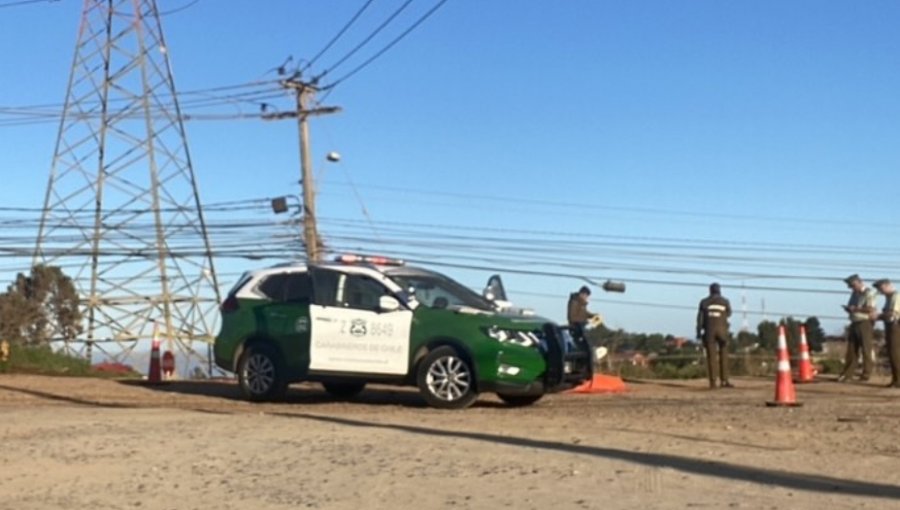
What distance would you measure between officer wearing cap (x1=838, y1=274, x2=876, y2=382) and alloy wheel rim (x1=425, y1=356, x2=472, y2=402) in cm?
709

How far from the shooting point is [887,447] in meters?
10.4

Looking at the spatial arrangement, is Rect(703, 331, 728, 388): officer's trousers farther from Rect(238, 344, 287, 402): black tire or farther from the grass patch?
the grass patch

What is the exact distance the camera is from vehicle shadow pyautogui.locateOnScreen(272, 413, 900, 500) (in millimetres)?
8469

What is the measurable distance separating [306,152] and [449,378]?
71.0 feet

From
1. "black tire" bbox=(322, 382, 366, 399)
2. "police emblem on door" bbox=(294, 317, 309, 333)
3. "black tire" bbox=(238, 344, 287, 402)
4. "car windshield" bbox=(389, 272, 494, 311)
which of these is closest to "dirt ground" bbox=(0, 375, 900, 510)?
"black tire" bbox=(238, 344, 287, 402)

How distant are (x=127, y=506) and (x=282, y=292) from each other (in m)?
8.56

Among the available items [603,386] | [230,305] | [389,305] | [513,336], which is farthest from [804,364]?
[230,305]

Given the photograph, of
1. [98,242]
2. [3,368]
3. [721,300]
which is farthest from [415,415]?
[98,242]

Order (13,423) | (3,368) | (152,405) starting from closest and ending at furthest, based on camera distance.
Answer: (13,423) → (152,405) → (3,368)

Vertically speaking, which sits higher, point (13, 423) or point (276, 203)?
point (276, 203)

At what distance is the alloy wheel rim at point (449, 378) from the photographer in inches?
619

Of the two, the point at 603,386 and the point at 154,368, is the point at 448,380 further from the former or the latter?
the point at 154,368

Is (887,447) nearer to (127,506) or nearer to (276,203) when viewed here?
(127,506)

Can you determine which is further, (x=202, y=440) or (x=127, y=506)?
(x=202, y=440)
